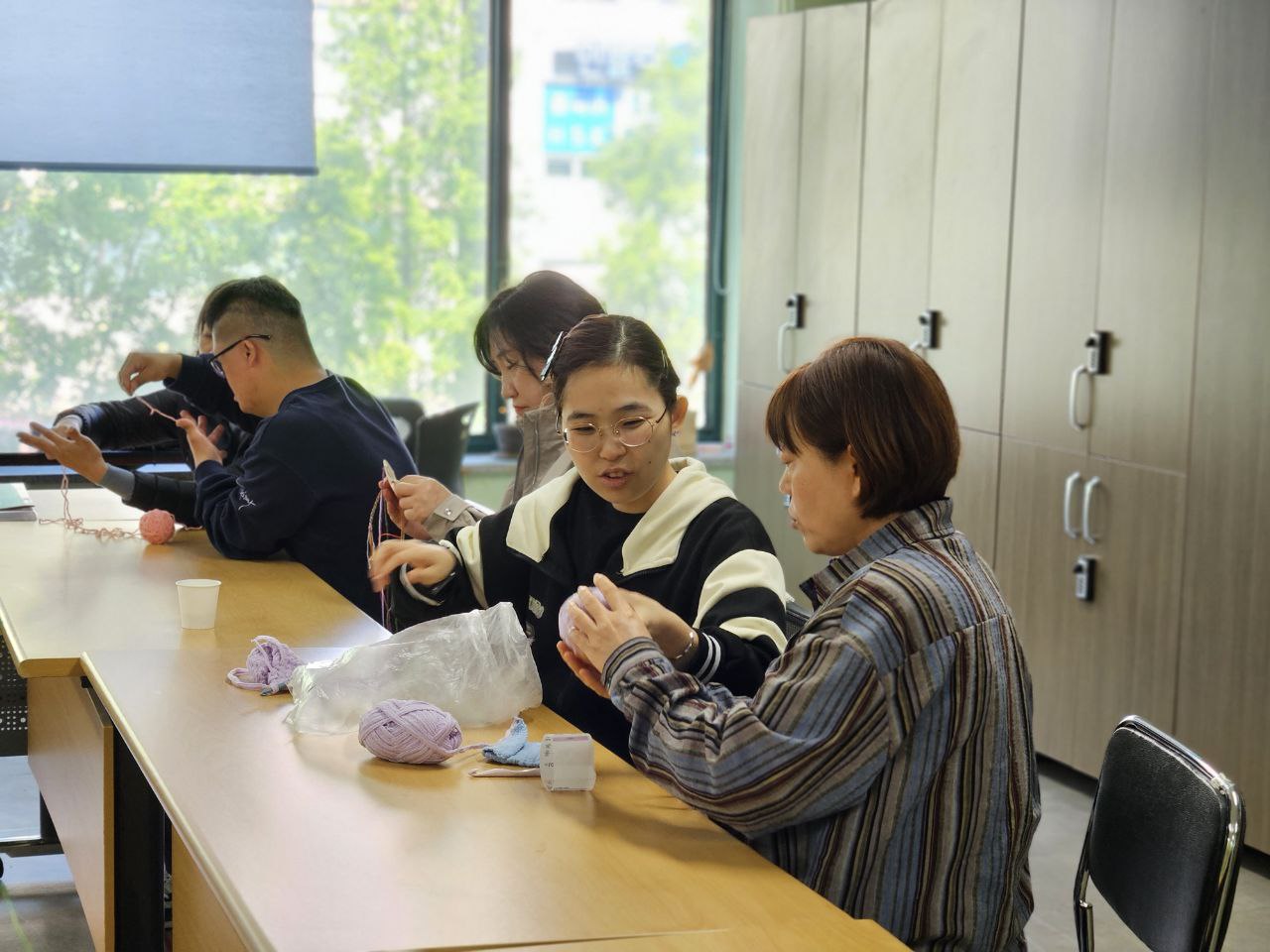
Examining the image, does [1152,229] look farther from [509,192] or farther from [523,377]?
[509,192]

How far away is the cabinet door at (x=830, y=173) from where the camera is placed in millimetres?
4895

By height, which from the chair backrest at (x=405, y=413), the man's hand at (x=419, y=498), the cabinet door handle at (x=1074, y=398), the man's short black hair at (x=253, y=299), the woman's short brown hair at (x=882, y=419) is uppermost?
the man's short black hair at (x=253, y=299)

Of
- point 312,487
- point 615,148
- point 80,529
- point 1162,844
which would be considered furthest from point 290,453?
point 615,148

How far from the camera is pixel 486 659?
2039 mm

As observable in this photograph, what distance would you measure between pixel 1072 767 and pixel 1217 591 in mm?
833

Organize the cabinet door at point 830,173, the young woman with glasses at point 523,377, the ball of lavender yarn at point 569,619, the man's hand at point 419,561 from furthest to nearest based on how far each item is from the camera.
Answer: the cabinet door at point 830,173
the young woman with glasses at point 523,377
the man's hand at point 419,561
the ball of lavender yarn at point 569,619

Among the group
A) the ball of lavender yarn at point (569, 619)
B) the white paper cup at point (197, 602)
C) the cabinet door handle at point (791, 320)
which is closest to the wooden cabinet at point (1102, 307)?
the cabinet door handle at point (791, 320)

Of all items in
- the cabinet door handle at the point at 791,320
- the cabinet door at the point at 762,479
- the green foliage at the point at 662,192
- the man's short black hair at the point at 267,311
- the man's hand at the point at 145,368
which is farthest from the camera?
the green foliage at the point at 662,192

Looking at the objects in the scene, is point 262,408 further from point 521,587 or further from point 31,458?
point 31,458

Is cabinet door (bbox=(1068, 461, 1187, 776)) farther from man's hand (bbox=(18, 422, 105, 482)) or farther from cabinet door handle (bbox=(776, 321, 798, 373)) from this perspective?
man's hand (bbox=(18, 422, 105, 482))

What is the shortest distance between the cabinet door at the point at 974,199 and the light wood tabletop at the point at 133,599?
2090mm

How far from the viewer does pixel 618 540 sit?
7.23ft

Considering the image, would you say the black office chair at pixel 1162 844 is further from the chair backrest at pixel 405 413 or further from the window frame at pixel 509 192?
the window frame at pixel 509 192

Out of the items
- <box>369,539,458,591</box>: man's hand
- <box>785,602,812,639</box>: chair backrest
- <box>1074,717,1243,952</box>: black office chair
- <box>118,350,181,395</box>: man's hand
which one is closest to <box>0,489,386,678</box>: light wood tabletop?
<box>369,539,458,591</box>: man's hand
